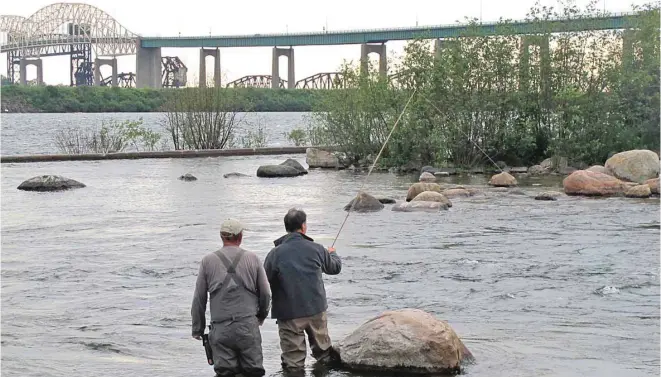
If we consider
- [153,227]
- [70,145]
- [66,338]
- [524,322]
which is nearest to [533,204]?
[153,227]

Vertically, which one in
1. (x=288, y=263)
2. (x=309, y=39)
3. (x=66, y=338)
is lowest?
(x=66, y=338)

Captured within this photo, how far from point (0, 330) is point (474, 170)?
25.5 metres

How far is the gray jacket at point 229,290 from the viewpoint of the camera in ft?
30.4

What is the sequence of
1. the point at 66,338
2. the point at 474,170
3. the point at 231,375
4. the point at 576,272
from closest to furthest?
the point at 231,375 < the point at 66,338 < the point at 576,272 < the point at 474,170

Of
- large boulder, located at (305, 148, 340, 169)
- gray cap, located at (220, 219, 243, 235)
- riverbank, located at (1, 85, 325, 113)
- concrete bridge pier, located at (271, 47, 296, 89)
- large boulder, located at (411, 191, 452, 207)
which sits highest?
A: concrete bridge pier, located at (271, 47, 296, 89)

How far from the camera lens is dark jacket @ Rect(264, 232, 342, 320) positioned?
32.5 ft

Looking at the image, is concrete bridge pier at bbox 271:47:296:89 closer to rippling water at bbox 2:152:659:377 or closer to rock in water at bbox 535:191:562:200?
rippling water at bbox 2:152:659:377

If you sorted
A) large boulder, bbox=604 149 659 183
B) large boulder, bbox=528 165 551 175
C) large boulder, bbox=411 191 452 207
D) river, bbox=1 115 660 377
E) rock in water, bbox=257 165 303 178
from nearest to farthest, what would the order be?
river, bbox=1 115 660 377, large boulder, bbox=411 191 452 207, large boulder, bbox=604 149 659 183, rock in water, bbox=257 165 303 178, large boulder, bbox=528 165 551 175

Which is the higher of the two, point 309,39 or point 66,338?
point 309,39

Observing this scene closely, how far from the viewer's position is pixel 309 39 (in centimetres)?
12775

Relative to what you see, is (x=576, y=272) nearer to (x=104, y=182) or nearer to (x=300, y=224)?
(x=300, y=224)

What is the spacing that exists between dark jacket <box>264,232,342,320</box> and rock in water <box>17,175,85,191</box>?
21612 mm

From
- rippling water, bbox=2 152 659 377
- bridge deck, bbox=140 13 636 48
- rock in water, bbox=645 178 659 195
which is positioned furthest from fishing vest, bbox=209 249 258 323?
bridge deck, bbox=140 13 636 48

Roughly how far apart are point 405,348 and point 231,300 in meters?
1.87
